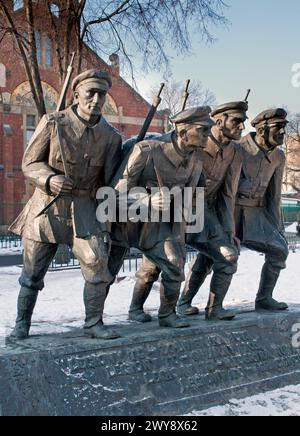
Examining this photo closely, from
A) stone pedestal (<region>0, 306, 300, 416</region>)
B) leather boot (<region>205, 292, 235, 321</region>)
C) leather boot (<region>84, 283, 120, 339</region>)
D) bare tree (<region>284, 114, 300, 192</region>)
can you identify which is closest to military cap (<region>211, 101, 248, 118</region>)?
leather boot (<region>205, 292, 235, 321</region>)

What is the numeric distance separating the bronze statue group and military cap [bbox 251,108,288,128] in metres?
0.05

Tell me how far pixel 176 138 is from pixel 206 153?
64cm

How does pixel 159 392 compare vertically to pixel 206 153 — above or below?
below

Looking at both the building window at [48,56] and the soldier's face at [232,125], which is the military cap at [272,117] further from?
the building window at [48,56]

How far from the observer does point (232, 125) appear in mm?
5691

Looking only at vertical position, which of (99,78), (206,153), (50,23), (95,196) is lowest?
(95,196)

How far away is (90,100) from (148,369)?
85.6 inches

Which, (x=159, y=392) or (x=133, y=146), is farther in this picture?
(x=133, y=146)

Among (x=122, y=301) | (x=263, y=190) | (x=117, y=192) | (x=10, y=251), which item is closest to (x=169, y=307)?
(x=117, y=192)

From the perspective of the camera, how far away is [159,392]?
15.1 feet

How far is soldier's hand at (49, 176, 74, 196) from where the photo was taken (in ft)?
15.0
